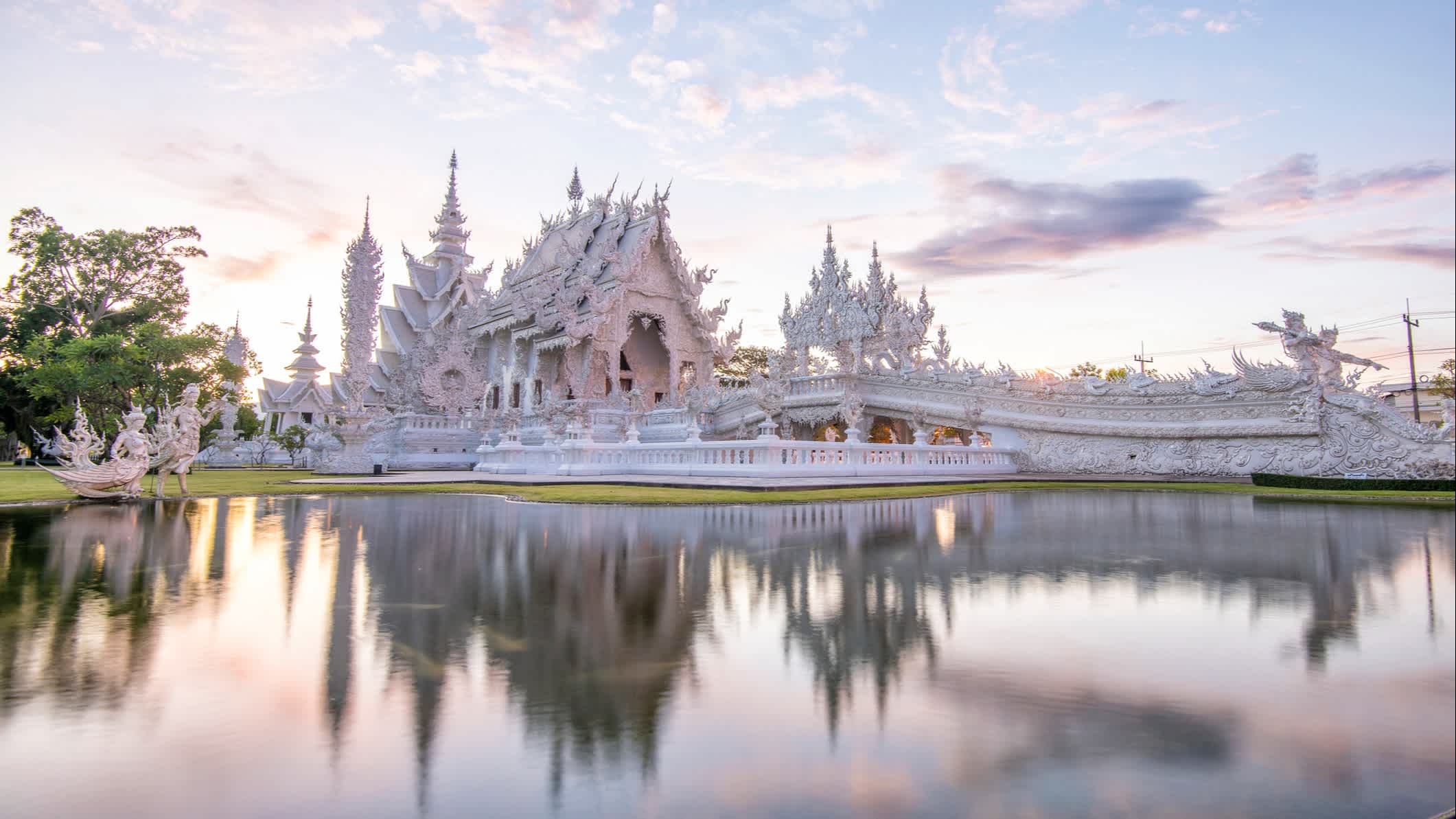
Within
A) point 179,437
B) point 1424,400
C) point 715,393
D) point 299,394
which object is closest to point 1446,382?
point 1424,400

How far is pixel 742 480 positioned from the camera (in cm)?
1486

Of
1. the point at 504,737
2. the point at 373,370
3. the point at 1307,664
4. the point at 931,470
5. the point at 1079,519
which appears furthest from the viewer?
the point at 373,370

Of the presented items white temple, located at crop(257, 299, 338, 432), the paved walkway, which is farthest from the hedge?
white temple, located at crop(257, 299, 338, 432)

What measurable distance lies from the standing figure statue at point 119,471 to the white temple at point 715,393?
28.2ft

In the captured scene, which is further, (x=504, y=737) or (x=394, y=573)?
(x=394, y=573)

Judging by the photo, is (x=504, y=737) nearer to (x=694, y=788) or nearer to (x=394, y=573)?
(x=694, y=788)

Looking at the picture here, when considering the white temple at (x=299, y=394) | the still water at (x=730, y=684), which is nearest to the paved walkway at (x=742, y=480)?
the still water at (x=730, y=684)

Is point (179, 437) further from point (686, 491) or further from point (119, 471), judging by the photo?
point (686, 491)

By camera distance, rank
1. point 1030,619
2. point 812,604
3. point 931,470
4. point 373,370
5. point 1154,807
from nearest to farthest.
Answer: point 1154,807
point 1030,619
point 812,604
point 931,470
point 373,370

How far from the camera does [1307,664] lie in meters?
3.43

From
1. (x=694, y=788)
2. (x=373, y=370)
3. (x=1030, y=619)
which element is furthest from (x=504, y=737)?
(x=373, y=370)

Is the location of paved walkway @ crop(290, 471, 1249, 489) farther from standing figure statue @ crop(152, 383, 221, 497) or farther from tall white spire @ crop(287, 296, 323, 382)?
tall white spire @ crop(287, 296, 323, 382)

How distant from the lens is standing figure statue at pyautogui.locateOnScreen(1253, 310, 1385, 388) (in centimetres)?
1631

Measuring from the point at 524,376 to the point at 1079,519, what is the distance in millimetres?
24860
